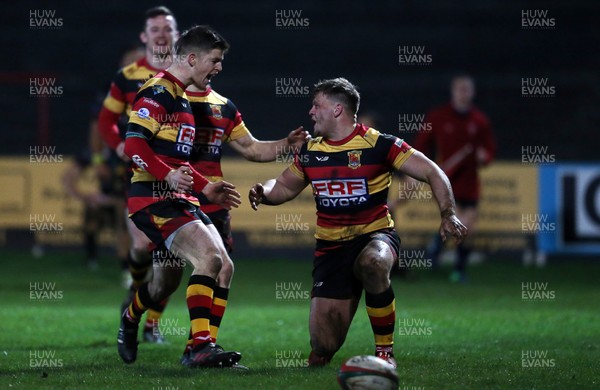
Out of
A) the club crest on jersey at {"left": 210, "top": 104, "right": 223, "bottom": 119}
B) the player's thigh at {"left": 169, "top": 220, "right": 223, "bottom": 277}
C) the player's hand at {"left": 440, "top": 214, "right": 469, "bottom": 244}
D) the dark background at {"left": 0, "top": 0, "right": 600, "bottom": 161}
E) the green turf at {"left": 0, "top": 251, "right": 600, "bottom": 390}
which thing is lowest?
the green turf at {"left": 0, "top": 251, "right": 600, "bottom": 390}

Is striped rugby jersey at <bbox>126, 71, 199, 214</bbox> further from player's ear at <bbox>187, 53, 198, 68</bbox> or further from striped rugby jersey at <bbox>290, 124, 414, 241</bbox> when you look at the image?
striped rugby jersey at <bbox>290, 124, 414, 241</bbox>

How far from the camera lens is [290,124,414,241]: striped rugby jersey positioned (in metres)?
7.91

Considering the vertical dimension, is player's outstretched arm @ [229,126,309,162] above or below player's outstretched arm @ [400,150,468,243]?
above

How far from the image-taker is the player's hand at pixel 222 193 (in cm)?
747

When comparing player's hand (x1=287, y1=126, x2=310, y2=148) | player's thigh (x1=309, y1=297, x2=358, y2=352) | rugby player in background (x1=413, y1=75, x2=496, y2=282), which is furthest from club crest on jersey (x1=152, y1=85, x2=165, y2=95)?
rugby player in background (x1=413, y1=75, x2=496, y2=282)

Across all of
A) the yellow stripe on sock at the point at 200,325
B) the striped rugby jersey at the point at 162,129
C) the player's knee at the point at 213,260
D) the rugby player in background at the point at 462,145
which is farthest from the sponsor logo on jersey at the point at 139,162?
the rugby player in background at the point at 462,145

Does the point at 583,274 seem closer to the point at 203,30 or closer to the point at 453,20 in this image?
the point at 453,20

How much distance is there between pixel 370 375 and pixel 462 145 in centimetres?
932

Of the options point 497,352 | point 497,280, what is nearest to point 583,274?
point 497,280

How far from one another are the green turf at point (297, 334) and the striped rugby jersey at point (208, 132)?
54.8 inches

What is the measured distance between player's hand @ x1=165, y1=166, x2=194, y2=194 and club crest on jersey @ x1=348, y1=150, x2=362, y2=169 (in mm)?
1161

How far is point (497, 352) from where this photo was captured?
28.8ft

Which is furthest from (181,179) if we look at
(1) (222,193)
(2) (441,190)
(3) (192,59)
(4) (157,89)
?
(2) (441,190)

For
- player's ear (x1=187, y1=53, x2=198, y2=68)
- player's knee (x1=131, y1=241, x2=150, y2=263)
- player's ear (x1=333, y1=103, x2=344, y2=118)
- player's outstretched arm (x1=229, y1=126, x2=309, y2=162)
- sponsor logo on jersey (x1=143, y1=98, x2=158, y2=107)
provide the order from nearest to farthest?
sponsor logo on jersey (x1=143, y1=98, x2=158, y2=107) → player's ear (x1=187, y1=53, x2=198, y2=68) → player's ear (x1=333, y1=103, x2=344, y2=118) → player's outstretched arm (x1=229, y1=126, x2=309, y2=162) → player's knee (x1=131, y1=241, x2=150, y2=263)
